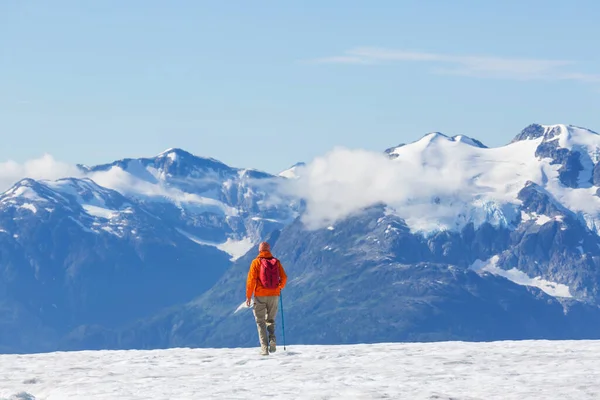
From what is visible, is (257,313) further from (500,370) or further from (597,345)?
(597,345)

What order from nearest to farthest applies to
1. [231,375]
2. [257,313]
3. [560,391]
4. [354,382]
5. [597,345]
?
1. [560,391]
2. [354,382]
3. [231,375]
4. [257,313]
5. [597,345]

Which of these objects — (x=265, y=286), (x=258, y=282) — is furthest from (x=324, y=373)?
(x=258, y=282)

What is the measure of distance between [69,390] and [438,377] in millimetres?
12636

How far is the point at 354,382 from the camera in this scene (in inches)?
1625

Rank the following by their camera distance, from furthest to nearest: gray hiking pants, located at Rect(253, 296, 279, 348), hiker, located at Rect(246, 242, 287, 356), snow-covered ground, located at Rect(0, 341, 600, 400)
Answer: gray hiking pants, located at Rect(253, 296, 279, 348) < hiker, located at Rect(246, 242, 287, 356) < snow-covered ground, located at Rect(0, 341, 600, 400)

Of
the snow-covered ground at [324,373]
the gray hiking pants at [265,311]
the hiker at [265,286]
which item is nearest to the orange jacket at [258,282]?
the hiker at [265,286]

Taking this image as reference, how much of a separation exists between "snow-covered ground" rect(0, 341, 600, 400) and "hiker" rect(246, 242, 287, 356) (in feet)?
5.41

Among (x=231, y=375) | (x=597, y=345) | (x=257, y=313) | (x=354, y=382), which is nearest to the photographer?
(x=354, y=382)

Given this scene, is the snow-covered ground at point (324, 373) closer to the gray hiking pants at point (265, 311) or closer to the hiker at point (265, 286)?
the gray hiking pants at point (265, 311)

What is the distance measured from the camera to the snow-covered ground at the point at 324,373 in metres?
39.2

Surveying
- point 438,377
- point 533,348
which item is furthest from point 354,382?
point 533,348

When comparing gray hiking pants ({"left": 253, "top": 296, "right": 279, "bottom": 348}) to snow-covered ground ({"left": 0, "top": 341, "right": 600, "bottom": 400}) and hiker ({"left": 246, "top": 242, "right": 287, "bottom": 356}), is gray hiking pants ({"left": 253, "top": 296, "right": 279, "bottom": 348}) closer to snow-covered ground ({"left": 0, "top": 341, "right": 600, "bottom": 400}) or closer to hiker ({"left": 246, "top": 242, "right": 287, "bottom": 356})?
hiker ({"left": 246, "top": 242, "right": 287, "bottom": 356})

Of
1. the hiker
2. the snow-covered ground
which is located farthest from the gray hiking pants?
the snow-covered ground

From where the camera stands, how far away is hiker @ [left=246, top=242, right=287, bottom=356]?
48.3m
